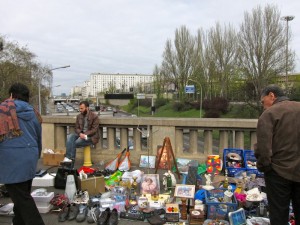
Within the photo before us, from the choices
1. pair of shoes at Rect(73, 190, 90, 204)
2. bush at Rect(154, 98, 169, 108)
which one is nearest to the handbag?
pair of shoes at Rect(73, 190, 90, 204)

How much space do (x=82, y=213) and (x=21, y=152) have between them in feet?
4.52

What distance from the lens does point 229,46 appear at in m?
Result: 50.1

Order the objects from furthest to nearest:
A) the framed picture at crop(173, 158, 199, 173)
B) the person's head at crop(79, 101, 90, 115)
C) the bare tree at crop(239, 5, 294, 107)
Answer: the bare tree at crop(239, 5, 294, 107) < the person's head at crop(79, 101, 90, 115) < the framed picture at crop(173, 158, 199, 173)

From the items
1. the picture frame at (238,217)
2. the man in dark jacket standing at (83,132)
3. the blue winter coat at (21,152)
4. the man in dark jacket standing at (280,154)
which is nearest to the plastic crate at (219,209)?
the picture frame at (238,217)

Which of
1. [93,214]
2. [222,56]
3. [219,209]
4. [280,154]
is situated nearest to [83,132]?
[93,214]

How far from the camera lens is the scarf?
372 centimetres

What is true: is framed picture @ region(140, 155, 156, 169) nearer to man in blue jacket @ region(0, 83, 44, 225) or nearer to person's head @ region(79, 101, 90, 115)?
person's head @ region(79, 101, 90, 115)

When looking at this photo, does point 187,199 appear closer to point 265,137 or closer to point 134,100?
point 265,137

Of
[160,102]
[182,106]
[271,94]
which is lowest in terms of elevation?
[182,106]

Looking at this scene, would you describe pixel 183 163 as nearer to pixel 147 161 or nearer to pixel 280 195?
pixel 147 161

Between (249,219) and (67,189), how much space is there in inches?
117

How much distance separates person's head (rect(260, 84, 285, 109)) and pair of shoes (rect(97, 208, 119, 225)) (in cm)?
258

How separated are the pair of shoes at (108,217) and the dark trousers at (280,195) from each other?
2.10 meters

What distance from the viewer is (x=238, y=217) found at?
13.8ft
